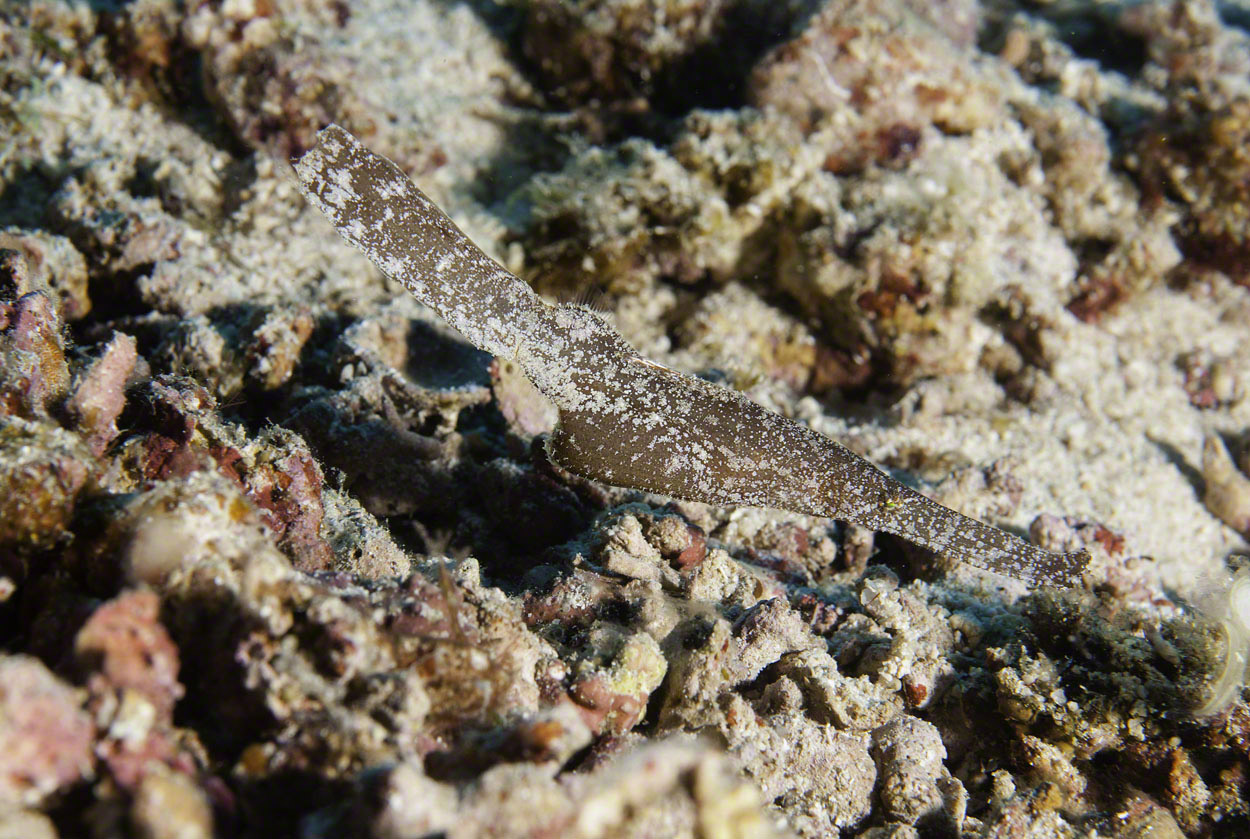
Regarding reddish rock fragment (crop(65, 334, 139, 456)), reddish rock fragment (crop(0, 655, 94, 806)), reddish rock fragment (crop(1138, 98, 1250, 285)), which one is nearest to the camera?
reddish rock fragment (crop(0, 655, 94, 806))

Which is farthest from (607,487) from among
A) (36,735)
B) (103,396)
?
(36,735)

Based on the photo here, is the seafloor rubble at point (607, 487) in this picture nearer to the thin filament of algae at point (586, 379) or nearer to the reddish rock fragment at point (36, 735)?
the reddish rock fragment at point (36, 735)

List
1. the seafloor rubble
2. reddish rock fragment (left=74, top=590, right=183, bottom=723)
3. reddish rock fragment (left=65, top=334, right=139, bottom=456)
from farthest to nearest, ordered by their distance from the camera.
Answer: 1. reddish rock fragment (left=65, top=334, right=139, bottom=456)
2. the seafloor rubble
3. reddish rock fragment (left=74, top=590, right=183, bottom=723)

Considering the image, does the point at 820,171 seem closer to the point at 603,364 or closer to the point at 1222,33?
the point at 603,364

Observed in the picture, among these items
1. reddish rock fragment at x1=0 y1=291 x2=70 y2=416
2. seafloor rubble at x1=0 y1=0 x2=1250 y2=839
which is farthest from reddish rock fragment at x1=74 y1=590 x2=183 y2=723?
reddish rock fragment at x1=0 y1=291 x2=70 y2=416

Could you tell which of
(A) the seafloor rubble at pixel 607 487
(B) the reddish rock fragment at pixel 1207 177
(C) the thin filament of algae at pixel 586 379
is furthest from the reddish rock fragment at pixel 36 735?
(B) the reddish rock fragment at pixel 1207 177

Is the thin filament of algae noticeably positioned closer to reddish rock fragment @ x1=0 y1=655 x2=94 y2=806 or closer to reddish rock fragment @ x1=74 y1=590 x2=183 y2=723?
reddish rock fragment @ x1=74 y1=590 x2=183 y2=723
